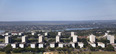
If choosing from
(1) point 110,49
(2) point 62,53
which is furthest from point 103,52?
(2) point 62,53

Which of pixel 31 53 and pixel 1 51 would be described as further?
pixel 1 51

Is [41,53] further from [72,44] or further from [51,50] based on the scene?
[72,44]

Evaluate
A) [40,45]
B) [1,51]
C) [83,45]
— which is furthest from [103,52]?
[1,51]

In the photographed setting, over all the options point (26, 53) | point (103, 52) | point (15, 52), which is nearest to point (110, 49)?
point (103, 52)

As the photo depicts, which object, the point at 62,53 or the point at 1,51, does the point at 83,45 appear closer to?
the point at 62,53

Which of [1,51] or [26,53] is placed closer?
[26,53]

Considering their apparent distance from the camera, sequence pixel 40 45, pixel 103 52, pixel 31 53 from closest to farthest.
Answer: pixel 31 53 < pixel 103 52 < pixel 40 45

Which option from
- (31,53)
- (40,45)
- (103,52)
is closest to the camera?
(31,53)

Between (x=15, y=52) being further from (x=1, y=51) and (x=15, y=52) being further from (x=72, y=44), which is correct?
(x=72, y=44)
